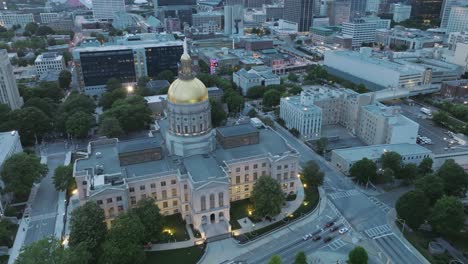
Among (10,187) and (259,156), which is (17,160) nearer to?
(10,187)

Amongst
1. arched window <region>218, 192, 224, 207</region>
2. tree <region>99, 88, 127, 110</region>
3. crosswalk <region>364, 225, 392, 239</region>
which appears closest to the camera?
crosswalk <region>364, 225, 392, 239</region>

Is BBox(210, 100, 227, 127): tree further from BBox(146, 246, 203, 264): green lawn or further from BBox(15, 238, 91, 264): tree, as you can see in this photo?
BBox(15, 238, 91, 264): tree

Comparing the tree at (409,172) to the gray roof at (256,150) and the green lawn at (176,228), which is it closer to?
the gray roof at (256,150)

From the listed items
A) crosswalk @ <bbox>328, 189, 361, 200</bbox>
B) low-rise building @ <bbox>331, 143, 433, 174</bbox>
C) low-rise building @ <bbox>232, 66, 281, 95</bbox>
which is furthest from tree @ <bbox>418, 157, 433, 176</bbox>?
low-rise building @ <bbox>232, 66, 281, 95</bbox>

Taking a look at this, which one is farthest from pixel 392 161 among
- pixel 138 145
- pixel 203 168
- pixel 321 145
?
pixel 138 145

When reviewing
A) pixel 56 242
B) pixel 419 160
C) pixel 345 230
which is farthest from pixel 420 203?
pixel 56 242
